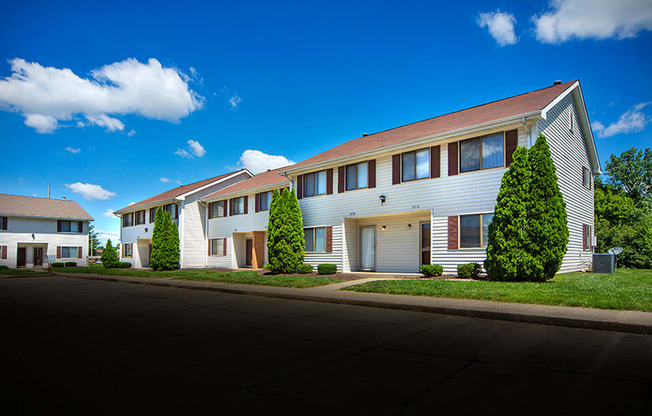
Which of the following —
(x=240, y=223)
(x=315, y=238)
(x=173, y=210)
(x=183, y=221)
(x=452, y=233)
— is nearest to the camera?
(x=452, y=233)

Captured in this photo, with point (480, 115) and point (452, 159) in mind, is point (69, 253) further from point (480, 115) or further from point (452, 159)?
point (480, 115)

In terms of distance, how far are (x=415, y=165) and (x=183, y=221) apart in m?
19.1

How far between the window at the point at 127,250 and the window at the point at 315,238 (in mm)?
23718

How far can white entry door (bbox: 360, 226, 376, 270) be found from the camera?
18.9 meters

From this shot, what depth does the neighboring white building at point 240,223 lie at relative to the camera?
2508cm

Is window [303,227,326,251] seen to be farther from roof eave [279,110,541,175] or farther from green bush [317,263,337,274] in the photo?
roof eave [279,110,541,175]

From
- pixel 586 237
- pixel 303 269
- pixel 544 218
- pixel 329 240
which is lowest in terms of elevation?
pixel 303 269

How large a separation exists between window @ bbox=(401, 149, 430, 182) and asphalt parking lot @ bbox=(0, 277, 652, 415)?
931 centimetres

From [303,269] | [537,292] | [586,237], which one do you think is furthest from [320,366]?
[586,237]

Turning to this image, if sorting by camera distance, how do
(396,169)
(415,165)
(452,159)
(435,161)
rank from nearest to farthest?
1. (452,159)
2. (435,161)
3. (415,165)
4. (396,169)

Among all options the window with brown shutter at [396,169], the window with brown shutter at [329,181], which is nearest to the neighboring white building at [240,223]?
the window with brown shutter at [329,181]

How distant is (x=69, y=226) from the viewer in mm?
43281

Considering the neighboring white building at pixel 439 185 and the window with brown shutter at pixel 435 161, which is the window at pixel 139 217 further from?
the window with brown shutter at pixel 435 161

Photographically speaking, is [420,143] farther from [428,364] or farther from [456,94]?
[428,364]
